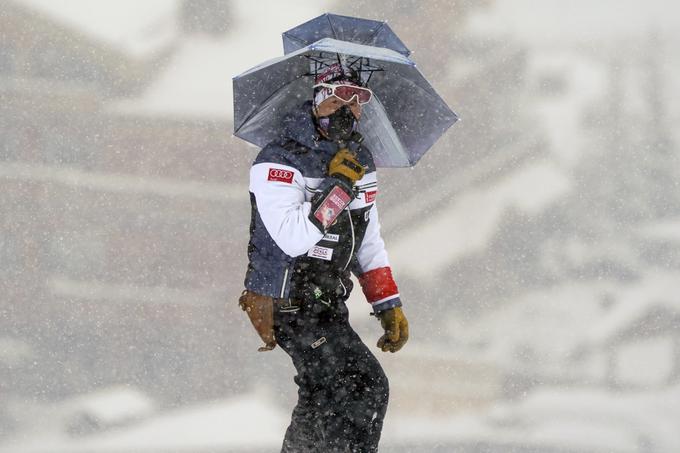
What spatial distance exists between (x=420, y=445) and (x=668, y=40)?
357 centimetres

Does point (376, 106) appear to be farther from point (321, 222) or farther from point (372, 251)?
point (321, 222)

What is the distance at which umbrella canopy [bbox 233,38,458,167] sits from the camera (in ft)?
12.5

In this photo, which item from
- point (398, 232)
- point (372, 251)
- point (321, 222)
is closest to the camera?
point (321, 222)

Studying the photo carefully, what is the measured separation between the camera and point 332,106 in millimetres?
3551

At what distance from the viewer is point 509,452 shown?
6.12 m

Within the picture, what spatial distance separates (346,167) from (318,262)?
1.33ft

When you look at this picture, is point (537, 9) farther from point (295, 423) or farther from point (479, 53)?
point (295, 423)

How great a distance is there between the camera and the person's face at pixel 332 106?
3551mm

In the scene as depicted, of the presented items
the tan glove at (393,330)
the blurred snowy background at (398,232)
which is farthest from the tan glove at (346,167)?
the blurred snowy background at (398,232)

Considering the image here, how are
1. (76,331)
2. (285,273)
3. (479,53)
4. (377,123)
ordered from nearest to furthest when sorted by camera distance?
(285,273) → (377,123) → (76,331) → (479,53)

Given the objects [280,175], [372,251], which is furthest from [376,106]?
[280,175]

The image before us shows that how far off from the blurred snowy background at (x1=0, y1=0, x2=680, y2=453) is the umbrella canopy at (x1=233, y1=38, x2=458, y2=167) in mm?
2304

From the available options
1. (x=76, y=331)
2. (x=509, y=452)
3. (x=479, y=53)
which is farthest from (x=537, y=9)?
(x=76, y=331)

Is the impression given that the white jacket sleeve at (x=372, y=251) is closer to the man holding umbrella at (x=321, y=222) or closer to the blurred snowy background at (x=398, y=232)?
the man holding umbrella at (x=321, y=222)
